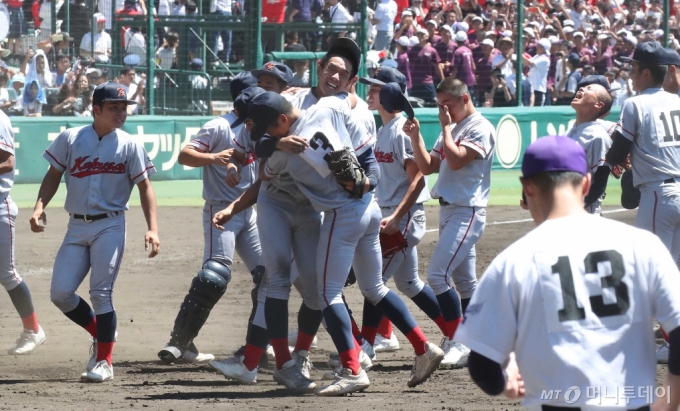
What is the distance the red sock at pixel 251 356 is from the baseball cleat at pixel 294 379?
0.18 metres

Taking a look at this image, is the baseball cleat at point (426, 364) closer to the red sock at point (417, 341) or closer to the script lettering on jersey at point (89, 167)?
the red sock at point (417, 341)

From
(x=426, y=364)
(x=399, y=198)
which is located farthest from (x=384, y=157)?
(x=426, y=364)

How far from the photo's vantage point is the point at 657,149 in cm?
607

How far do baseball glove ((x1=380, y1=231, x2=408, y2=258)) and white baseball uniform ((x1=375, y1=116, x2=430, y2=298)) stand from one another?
0.40 ft

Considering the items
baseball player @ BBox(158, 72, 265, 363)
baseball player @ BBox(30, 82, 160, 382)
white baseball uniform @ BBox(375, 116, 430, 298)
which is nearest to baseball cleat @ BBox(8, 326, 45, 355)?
baseball player @ BBox(30, 82, 160, 382)

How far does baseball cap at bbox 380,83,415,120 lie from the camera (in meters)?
5.98

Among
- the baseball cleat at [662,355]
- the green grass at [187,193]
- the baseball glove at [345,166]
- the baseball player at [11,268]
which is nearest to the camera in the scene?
the baseball glove at [345,166]

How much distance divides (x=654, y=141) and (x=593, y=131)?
14.5 inches

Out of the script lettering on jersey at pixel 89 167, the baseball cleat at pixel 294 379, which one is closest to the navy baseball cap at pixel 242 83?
the script lettering on jersey at pixel 89 167

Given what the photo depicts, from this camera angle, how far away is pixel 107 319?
19.0ft

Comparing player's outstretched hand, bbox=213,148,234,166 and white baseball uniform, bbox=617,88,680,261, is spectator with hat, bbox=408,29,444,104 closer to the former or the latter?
white baseball uniform, bbox=617,88,680,261

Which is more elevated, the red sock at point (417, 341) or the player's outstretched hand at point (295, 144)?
the player's outstretched hand at point (295, 144)

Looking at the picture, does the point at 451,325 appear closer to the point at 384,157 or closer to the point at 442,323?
the point at 442,323

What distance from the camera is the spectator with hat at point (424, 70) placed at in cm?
1645
